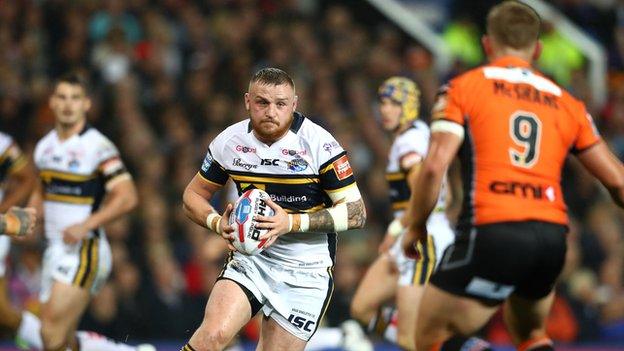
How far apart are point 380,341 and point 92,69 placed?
213 inches

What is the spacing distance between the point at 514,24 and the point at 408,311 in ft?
12.7

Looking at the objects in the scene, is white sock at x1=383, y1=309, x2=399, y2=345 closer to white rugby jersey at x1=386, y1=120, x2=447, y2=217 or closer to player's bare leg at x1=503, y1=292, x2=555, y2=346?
white rugby jersey at x1=386, y1=120, x2=447, y2=217

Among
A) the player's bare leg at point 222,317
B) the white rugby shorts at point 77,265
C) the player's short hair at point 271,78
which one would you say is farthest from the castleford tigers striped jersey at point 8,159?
the player's short hair at point 271,78

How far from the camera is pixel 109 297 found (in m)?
12.8

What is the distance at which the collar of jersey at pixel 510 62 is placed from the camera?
20.7ft

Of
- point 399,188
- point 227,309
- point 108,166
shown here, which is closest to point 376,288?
point 399,188

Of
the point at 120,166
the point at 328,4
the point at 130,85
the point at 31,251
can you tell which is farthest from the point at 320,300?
the point at 328,4

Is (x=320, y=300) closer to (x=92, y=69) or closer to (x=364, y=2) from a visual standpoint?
→ (x=92, y=69)

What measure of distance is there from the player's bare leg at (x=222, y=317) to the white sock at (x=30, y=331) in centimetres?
327

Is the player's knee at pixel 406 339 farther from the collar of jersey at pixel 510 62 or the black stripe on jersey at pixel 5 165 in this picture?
the collar of jersey at pixel 510 62

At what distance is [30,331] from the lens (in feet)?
32.0

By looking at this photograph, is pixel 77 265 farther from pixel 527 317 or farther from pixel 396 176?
pixel 527 317

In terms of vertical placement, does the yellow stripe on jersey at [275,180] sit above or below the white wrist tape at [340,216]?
above

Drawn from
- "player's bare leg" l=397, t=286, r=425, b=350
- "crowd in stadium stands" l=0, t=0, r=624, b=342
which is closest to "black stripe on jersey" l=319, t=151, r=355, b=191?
"player's bare leg" l=397, t=286, r=425, b=350
